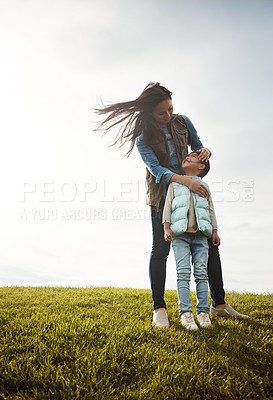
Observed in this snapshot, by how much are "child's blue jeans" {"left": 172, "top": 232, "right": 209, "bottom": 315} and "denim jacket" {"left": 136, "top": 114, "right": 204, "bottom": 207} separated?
642mm

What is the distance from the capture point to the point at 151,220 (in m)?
→ 3.98

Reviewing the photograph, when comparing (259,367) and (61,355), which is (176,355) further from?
(61,355)

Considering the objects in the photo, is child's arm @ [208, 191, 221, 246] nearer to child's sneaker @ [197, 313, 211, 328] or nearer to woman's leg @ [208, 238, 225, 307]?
woman's leg @ [208, 238, 225, 307]

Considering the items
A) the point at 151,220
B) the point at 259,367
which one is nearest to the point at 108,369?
the point at 259,367

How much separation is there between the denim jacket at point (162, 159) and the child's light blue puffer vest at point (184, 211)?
0.21 m

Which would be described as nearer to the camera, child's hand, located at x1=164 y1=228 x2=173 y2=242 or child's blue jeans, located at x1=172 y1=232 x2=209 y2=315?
child's blue jeans, located at x1=172 y1=232 x2=209 y2=315

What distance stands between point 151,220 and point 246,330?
1703 millimetres

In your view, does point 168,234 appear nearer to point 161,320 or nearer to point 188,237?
point 188,237

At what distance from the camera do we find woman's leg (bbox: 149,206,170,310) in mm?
3734

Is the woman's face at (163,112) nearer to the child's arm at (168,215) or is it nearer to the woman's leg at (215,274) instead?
the child's arm at (168,215)

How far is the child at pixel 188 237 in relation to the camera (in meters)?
3.46

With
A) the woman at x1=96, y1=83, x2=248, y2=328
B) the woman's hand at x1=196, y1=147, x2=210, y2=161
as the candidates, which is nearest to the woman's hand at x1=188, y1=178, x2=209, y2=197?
the woman at x1=96, y1=83, x2=248, y2=328

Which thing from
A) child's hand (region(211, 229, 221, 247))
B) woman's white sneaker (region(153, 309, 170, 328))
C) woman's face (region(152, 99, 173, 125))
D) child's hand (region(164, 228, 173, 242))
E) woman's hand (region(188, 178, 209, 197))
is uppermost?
woman's face (region(152, 99, 173, 125))

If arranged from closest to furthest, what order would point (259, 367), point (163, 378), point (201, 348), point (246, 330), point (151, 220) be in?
1. point (163, 378)
2. point (259, 367)
3. point (201, 348)
4. point (246, 330)
5. point (151, 220)
